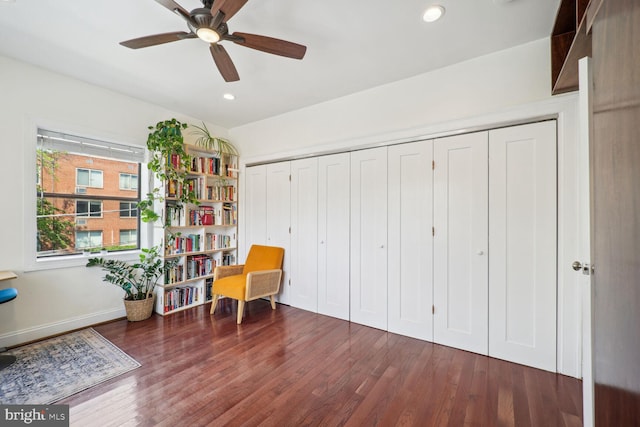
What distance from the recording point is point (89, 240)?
3.09 metres

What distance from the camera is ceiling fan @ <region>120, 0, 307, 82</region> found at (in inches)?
59.9

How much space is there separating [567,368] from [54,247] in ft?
16.2

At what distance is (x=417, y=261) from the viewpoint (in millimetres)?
2691

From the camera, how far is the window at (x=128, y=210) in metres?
3.36

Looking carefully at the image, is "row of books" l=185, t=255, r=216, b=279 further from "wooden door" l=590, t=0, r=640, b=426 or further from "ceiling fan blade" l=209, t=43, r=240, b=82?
"wooden door" l=590, t=0, r=640, b=426

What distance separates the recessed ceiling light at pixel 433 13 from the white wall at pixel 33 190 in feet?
11.2

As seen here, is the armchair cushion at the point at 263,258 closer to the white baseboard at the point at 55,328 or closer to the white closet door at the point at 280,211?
the white closet door at the point at 280,211

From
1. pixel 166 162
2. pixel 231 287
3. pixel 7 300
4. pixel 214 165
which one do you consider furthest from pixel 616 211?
pixel 214 165

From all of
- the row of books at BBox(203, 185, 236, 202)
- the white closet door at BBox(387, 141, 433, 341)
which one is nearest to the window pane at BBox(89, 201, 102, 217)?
the row of books at BBox(203, 185, 236, 202)

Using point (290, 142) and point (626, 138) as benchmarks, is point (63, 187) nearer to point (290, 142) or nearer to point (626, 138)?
point (290, 142)

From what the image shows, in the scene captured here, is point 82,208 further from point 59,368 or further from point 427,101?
point 427,101

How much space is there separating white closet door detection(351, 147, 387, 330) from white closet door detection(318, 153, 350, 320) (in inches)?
3.8

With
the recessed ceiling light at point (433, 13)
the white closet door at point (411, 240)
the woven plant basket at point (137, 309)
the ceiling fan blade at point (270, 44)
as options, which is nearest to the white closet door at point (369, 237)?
the white closet door at point (411, 240)

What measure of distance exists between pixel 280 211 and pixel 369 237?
4.56 feet
